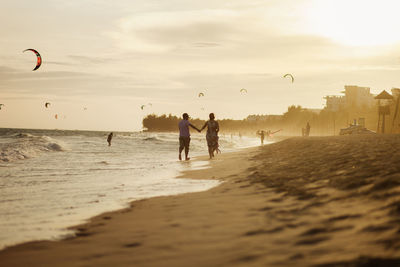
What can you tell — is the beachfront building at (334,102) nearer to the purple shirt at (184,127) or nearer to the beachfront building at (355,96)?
the beachfront building at (355,96)

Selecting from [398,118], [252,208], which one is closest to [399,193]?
[252,208]

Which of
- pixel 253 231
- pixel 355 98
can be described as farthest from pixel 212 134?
pixel 355 98

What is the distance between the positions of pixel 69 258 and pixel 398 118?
7117 centimetres

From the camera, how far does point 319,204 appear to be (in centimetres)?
492

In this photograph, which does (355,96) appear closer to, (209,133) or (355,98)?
(355,98)

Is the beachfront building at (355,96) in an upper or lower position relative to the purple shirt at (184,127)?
upper

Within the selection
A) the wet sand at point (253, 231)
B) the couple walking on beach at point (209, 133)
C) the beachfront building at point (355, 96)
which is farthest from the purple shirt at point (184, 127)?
the beachfront building at point (355, 96)

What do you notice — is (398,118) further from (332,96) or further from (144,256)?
(144,256)

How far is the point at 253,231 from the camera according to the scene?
404 centimetres

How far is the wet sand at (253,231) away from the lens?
10.6 ft

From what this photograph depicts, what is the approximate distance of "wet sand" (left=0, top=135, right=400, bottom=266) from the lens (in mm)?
3229

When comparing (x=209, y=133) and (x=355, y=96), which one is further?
(x=355, y=96)

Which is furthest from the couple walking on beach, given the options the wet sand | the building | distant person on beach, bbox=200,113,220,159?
the building

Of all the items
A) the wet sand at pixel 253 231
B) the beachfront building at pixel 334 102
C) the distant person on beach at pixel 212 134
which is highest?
the beachfront building at pixel 334 102
